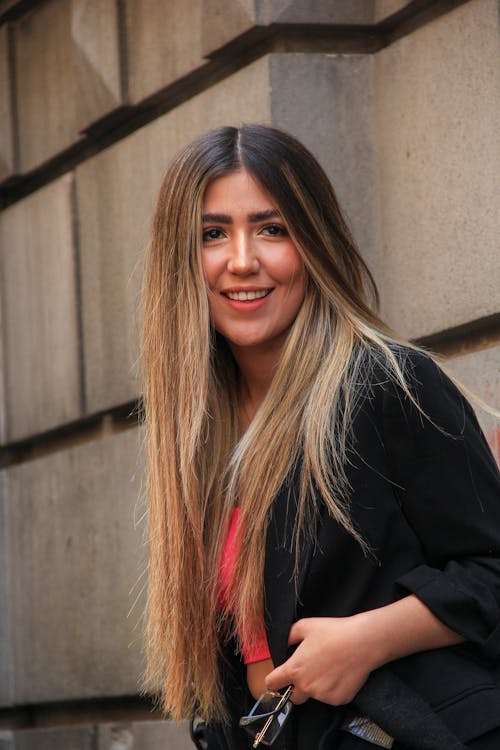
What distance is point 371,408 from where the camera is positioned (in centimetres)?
295

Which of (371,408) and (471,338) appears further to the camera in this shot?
(471,338)

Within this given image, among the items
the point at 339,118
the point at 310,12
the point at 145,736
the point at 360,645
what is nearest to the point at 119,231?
the point at 339,118

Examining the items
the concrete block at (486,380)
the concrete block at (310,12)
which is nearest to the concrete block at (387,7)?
the concrete block at (310,12)

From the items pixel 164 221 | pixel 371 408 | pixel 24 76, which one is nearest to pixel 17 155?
pixel 24 76

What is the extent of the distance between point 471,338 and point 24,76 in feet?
10.4

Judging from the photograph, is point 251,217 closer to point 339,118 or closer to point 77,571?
point 339,118

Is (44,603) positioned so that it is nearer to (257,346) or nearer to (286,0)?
(286,0)

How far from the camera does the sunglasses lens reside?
2904mm

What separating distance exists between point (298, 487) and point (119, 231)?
3.19 metres

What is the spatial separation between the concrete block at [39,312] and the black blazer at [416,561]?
3539 millimetres

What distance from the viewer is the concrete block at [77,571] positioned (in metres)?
5.94

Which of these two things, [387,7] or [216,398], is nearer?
[216,398]

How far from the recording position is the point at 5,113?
7.04m

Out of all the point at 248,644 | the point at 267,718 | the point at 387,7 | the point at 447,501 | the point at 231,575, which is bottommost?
the point at 267,718
